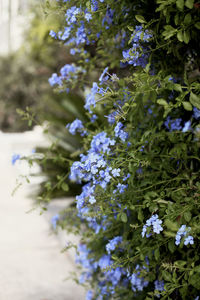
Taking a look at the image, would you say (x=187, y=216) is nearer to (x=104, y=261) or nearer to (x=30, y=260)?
(x=104, y=261)

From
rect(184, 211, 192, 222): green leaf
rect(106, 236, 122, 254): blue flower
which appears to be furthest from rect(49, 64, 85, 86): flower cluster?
rect(184, 211, 192, 222): green leaf

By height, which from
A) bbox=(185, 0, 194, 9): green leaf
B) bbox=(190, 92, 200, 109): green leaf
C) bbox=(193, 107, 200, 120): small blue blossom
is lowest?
bbox=(190, 92, 200, 109): green leaf

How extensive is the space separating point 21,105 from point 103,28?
6642 mm

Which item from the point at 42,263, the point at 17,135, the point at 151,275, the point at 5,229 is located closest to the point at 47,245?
the point at 42,263

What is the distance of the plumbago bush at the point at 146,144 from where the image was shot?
999mm

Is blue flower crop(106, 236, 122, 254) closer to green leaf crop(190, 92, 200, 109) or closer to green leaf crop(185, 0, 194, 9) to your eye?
green leaf crop(190, 92, 200, 109)

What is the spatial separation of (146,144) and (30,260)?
1629mm

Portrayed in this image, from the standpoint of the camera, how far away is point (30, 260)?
96.5 inches

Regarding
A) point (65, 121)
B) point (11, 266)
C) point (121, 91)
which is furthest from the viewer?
point (65, 121)

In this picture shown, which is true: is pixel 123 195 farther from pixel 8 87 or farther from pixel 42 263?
pixel 8 87

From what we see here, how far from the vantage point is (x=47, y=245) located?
8.80ft

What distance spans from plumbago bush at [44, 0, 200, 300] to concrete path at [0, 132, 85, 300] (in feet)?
2.61

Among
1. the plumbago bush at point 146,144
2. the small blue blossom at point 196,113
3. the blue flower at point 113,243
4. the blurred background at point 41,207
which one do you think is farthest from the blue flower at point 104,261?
the small blue blossom at point 196,113

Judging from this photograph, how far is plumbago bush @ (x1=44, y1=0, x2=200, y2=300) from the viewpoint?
999 millimetres
